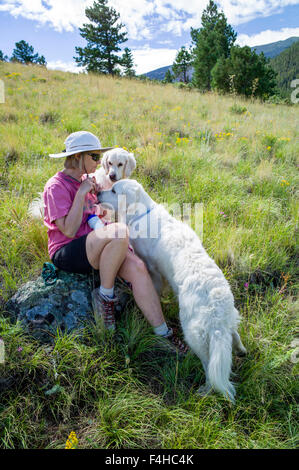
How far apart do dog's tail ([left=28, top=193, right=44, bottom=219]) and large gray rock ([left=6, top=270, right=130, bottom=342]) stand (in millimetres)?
878

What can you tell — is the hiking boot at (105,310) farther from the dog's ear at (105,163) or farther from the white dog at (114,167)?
the dog's ear at (105,163)

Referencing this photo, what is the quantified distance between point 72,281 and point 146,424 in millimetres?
1252

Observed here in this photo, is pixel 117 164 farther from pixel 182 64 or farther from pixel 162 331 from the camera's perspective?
pixel 182 64

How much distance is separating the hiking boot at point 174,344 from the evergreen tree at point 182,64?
34.2m

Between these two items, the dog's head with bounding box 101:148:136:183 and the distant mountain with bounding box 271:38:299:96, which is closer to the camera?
the dog's head with bounding box 101:148:136:183

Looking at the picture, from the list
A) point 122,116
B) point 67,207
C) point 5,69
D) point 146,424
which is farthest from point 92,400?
point 5,69

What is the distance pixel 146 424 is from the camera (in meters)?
1.68

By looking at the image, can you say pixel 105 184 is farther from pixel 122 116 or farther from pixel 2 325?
pixel 122 116

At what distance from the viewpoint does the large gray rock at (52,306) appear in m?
2.16

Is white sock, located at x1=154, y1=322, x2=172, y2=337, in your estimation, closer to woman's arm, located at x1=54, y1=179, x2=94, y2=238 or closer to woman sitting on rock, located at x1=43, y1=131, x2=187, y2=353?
woman sitting on rock, located at x1=43, y1=131, x2=187, y2=353

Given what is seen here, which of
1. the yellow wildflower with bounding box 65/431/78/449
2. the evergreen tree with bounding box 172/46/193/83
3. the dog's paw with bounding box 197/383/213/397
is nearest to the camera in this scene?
the yellow wildflower with bounding box 65/431/78/449

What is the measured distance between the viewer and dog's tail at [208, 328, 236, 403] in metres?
1.81

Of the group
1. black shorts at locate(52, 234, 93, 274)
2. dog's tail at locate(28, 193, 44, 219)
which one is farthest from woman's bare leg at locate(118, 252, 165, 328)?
dog's tail at locate(28, 193, 44, 219)

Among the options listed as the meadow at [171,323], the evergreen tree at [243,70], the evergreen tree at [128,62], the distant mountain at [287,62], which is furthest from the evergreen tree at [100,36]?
the distant mountain at [287,62]
